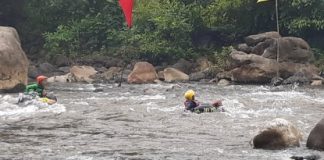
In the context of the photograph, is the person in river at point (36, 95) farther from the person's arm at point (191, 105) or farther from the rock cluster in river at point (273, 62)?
the rock cluster in river at point (273, 62)

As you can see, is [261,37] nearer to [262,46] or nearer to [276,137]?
[262,46]

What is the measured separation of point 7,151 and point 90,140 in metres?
1.76

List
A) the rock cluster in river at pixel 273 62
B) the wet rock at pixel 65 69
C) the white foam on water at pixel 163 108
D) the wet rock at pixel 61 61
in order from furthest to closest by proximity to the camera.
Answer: the wet rock at pixel 61 61 → the wet rock at pixel 65 69 → the rock cluster in river at pixel 273 62 → the white foam on water at pixel 163 108

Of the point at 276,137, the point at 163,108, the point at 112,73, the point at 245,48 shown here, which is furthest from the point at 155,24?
the point at 276,137

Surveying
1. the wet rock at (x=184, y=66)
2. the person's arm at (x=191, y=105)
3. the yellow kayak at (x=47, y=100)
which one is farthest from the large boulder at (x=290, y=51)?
the yellow kayak at (x=47, y=100)

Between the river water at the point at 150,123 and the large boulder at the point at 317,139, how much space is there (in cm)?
17

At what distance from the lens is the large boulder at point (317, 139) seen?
1085 cm

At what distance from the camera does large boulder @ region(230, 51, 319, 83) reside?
23828mm

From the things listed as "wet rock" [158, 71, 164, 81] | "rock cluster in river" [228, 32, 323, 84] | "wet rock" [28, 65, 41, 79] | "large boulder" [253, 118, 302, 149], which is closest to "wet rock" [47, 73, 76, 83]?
"wet rock" [28, 65, 41, 79]

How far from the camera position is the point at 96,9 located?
33.8 meters

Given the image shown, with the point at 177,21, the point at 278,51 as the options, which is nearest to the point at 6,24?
the point at 177,21

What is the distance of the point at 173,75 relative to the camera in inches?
1011

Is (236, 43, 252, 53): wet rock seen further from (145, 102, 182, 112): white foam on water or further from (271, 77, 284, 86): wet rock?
(145, 102, 182, 112): white foam on water

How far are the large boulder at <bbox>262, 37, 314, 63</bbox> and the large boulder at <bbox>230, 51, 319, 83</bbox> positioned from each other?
29 cm
